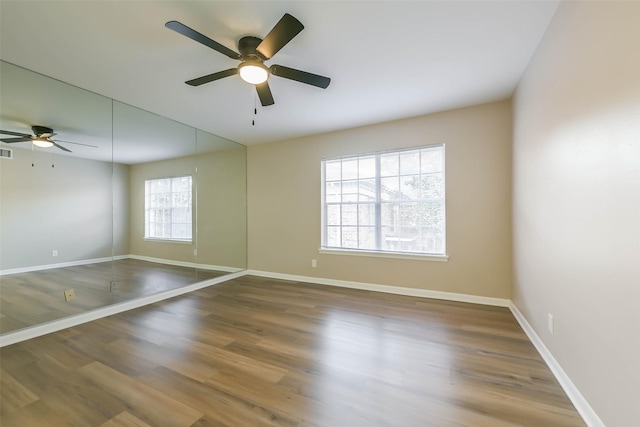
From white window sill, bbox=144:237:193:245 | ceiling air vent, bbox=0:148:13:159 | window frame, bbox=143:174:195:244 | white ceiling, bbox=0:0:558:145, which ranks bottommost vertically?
white window sill, bbox=144:237:193:245

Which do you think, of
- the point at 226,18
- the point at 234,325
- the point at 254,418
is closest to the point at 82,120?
the point at 226,18

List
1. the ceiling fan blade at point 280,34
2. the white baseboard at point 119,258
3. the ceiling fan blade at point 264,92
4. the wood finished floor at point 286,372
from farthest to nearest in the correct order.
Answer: the white baseboard at point 119,258 < the ceiling fan blade at point 264,92 < the ceiling fan blade at point 280,34 < the wood finished floor at point 286,372

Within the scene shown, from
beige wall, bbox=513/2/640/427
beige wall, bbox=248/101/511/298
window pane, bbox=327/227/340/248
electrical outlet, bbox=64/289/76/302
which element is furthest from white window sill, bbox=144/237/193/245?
beige wall, bbox=513/2/640/427

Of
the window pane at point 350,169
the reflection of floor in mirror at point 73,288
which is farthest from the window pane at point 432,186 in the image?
the reflection of floor in mirror at point 73,288

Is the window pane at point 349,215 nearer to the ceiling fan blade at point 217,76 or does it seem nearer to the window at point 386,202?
the window at point 386,202

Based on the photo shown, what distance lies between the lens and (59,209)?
2.80 metres

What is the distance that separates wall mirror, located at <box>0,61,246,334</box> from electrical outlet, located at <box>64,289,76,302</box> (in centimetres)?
1

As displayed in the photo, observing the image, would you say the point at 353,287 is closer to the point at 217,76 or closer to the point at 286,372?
the point at 286,372

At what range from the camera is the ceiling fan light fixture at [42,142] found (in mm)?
2557

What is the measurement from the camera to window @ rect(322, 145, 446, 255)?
11.6 ft

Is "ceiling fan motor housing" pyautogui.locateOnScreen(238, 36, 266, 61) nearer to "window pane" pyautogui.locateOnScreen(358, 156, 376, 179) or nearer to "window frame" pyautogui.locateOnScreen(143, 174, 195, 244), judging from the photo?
"window pane" pyautogui.locateOnScreen(358, 156, 376, 179)

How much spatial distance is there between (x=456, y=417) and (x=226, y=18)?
3.01 m

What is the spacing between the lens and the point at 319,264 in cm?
429

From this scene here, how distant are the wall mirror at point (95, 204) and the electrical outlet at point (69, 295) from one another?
12 mm
